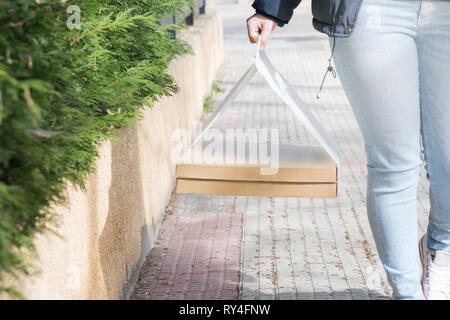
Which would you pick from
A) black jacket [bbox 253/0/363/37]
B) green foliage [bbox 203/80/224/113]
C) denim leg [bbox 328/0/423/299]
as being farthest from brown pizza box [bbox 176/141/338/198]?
green foliage [bbox 203/80/224/113]

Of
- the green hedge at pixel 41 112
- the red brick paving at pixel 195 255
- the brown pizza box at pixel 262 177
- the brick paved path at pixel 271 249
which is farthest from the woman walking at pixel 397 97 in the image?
the red brick paving at pixel 195 255

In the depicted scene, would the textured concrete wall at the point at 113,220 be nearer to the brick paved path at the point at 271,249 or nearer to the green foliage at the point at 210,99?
the brick paved path at the point at 271,249

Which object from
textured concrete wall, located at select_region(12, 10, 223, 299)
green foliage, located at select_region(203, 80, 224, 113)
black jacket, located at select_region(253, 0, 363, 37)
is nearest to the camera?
textured concrete wall, located at select_region(12, 10, 223, 299)

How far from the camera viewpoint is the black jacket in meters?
2.49

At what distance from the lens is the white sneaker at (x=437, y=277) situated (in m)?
2.94

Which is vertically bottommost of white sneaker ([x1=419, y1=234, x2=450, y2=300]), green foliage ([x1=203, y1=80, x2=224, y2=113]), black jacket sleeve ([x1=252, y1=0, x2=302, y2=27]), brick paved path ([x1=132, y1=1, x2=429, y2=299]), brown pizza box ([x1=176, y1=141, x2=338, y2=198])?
green foliage ([x1=203, y1=80, x2=224, y2=113])

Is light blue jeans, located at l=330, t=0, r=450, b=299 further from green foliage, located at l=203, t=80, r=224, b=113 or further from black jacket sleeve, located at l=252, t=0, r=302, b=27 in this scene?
green foliage, located at l=203, t=80, r=224, b=113

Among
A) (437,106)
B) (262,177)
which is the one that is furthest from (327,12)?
(262,177)

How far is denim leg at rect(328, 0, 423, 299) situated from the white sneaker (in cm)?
20

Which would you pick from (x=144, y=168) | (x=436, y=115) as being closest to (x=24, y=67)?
(x=436, y=115)

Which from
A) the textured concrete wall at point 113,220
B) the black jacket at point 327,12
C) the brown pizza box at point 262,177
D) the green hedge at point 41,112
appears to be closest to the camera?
the green hedge at point 41,112

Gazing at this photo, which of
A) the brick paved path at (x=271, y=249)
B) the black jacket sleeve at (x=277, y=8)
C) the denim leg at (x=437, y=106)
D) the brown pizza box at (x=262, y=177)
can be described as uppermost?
the black jacket sleeve at (x=277, y=8)

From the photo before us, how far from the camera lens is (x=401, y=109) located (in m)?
2.60

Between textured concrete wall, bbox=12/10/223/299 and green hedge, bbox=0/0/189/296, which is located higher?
green hedge, bbox=0/0/189/296
